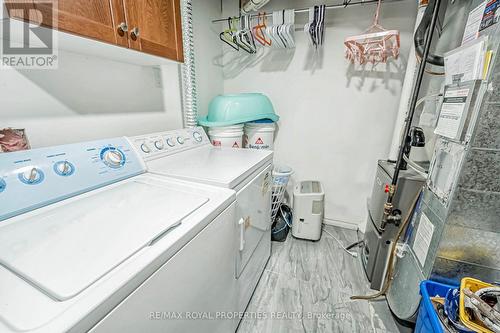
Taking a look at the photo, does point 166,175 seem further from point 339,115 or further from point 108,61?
point 339,115

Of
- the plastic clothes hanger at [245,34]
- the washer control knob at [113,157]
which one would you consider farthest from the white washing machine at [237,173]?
the plastic clothes hanger at [245,34]

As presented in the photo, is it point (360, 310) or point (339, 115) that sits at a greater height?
point (339, 115)

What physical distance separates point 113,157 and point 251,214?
773 millimetres

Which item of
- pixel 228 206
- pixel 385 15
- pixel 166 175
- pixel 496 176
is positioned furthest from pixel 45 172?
pixel 385 15

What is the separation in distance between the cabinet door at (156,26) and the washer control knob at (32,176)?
2.26ft

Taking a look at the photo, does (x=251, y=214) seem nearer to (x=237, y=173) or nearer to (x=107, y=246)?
(x=237, y=173)

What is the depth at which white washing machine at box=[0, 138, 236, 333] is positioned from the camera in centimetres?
43

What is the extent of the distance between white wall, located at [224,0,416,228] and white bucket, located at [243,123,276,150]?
0.36 m

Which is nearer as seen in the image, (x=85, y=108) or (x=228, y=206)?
(x=228, y=206)

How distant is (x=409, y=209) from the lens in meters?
1.33

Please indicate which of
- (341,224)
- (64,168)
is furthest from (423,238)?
(64,168)

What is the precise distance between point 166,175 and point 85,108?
615 millimetres

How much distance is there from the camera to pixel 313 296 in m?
1.54

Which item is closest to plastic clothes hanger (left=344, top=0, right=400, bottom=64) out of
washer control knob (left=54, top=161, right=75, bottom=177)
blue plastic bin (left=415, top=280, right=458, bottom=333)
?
blue plastic bin (left=415, top=280, right=458, bottom=333)
